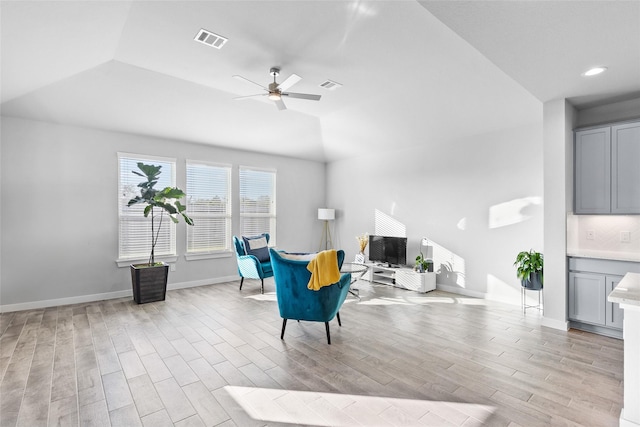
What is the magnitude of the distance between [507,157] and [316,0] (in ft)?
12.5

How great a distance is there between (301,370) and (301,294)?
782 millimetres

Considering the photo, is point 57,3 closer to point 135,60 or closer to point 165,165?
point 135,60

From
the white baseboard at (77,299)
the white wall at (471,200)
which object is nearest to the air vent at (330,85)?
the white wall at (471,200)

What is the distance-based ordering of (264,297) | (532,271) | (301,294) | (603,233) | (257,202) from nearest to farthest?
(301,294) < (603,233) < (532,271) < (264,297) < (257,202)

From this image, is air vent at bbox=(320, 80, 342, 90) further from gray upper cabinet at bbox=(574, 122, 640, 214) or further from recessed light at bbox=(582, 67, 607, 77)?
gray upper cabinet at bbox=(574, 122, 640, 214)

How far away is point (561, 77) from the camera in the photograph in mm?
3160

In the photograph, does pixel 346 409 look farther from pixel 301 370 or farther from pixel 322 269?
pixel 322 269

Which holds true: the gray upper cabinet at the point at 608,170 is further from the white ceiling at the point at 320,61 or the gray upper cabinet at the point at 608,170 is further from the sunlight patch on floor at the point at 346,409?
the sunlight patch on floor at the point at 346,409

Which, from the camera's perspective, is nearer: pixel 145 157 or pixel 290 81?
pixel 290 81

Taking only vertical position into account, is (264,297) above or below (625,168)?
below

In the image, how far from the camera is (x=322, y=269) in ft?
10.6

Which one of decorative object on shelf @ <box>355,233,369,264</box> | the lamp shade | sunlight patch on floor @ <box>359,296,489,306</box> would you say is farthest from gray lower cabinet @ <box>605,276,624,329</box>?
the lamp shade

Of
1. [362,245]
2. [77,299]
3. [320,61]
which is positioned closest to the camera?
[320,61]

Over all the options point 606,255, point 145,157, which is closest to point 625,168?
point 606,255
